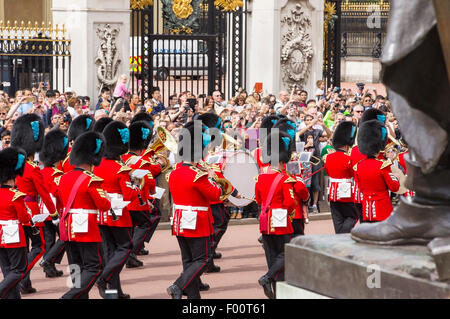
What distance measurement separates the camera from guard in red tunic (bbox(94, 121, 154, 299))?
8656 millimetres

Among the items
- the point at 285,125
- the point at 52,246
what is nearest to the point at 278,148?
the point at 285,125

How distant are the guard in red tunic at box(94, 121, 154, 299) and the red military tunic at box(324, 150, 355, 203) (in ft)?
7.58

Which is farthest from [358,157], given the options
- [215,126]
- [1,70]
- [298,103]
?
[1,70]

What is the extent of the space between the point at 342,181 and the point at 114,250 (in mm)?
2748

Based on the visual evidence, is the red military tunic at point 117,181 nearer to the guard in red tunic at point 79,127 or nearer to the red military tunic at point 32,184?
the red military tunic at point 32,184

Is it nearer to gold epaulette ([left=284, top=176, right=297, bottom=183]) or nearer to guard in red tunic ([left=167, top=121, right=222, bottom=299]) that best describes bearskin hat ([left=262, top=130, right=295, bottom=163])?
gold epaulette ([left=284, top=176, right=297, bottom=183])

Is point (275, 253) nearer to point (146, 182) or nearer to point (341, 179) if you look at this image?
point (146, 182)

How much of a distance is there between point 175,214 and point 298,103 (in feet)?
25.0

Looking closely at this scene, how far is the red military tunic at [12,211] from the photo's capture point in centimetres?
765

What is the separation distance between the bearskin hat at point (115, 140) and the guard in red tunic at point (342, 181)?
2.48 metres

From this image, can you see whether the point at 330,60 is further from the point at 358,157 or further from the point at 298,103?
the point at 358,157

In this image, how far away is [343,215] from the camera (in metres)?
10.4

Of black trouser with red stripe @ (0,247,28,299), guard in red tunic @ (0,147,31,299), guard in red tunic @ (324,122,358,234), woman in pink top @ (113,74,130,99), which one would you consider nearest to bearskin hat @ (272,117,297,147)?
guard in red tunic @ (324,122,358,234)

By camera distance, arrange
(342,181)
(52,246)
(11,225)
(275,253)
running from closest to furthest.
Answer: (11,225) < (275,253) < (52,246) < (342,181)
